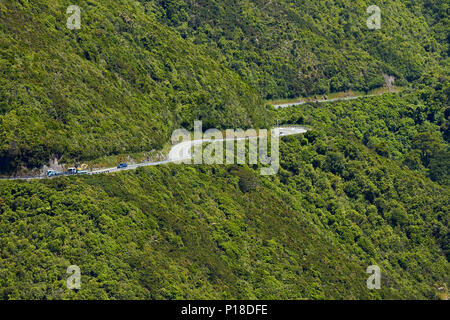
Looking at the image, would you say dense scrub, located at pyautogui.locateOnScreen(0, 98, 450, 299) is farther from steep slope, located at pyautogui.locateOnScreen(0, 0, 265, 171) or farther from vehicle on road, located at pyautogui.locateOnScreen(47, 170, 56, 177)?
steep slope, located at pyautogui.locateOnScreen(0, 0, 265, 171)

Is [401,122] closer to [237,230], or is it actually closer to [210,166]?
[210,166]

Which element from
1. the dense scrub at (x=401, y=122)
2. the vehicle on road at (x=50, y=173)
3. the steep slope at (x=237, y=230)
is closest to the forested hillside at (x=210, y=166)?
the steep slope at (x=237, y=230)

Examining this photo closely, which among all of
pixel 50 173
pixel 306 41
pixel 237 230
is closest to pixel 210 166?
pixel 237 230

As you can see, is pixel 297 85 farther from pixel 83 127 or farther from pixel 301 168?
pixel 83 127

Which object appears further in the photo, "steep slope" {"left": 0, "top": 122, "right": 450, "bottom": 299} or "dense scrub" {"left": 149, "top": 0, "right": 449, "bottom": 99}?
"dense scrub" {"left": 149, "top": 0, "right": 449, "bottom": 99}

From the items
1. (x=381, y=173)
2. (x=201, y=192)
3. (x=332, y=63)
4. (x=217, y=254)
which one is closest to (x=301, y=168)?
(x=381, y=173)

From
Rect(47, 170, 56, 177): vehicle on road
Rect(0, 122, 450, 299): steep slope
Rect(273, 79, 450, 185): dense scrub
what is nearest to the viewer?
Rect(0, 122, 450, 299): steep slope

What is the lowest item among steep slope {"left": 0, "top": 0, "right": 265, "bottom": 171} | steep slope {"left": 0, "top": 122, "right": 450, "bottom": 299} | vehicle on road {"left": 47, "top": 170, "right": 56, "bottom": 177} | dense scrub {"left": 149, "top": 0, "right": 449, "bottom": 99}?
steep slope {"left": 0, "top": 122, "right": 450, "bottom": 299}

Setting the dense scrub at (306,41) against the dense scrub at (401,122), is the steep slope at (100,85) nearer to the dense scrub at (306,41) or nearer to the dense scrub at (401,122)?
the dense scrub at (306,41)

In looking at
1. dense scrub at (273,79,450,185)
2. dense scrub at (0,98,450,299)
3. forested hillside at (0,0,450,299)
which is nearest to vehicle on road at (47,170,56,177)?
forested hillside at (0,0,450,299)
